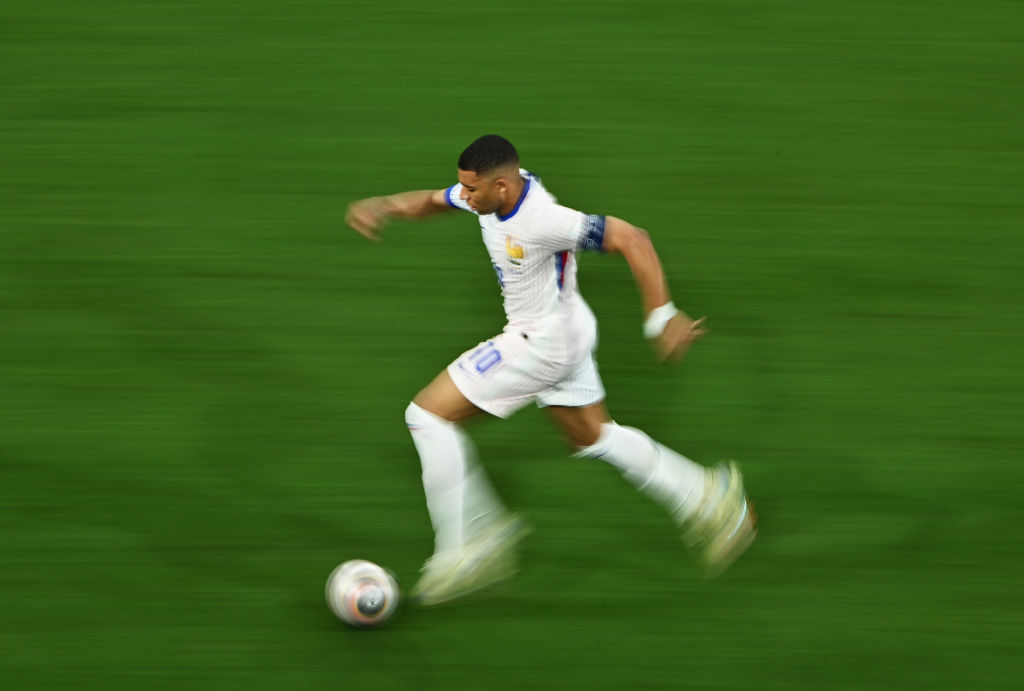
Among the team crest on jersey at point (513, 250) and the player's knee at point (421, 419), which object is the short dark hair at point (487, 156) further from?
the player's knee at point (421, 419)

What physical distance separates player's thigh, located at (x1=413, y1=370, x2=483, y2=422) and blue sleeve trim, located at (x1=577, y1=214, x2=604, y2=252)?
2.93ft

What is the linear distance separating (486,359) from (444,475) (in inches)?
21.4

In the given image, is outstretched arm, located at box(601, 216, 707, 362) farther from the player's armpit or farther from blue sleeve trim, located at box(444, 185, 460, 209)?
blue sleeve trim, located at box(444, 185, 460, 209)

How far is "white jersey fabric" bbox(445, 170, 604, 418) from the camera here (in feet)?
17.6

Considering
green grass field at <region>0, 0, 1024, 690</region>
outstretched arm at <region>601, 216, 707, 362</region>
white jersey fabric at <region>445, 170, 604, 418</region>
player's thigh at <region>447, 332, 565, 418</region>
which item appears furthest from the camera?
green grass field at <region>0, 0, 1024, 690</region>

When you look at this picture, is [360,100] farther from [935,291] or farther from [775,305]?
[935,291]

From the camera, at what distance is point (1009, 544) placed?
19.9 ft

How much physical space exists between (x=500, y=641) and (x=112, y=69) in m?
4.65

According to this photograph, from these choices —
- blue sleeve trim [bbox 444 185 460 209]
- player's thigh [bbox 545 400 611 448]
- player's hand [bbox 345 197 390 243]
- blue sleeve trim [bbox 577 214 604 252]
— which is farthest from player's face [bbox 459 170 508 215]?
player's thigh [bbox 545 400 611 448]

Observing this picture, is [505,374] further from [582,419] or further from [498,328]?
[498,328]

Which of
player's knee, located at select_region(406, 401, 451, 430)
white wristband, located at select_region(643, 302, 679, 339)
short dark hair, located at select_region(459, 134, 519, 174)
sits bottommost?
player's knee, located at select_region(406, 401, 451, 430)

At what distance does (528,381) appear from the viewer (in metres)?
5.60

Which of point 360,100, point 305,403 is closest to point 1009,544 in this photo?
point 305,403

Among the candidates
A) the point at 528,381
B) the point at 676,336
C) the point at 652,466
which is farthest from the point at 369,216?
the point at 652,466
